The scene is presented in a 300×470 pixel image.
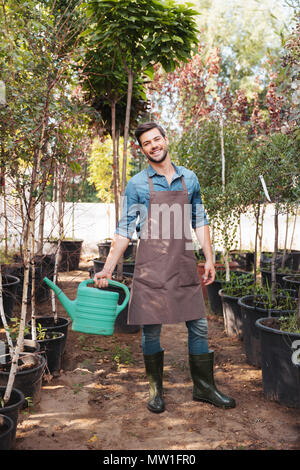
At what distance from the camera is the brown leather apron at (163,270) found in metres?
2.50

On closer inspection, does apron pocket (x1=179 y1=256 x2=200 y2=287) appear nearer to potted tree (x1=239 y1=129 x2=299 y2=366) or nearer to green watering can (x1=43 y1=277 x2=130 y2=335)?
green watering can (x1=43 y1=277 x2=130 y2=335)

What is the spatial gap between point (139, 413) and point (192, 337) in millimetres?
565

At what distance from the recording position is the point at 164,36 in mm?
3521

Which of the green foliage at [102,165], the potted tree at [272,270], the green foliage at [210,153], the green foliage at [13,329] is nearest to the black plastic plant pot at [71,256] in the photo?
the green foliage at [102,165]

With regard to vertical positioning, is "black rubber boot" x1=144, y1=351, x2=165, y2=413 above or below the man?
below

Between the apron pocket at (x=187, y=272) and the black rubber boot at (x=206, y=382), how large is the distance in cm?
48

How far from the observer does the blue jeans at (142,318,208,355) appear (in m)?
2.59

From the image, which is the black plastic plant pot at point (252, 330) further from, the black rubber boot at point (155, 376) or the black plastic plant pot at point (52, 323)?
the black plastic plant pot at point (52, 323)

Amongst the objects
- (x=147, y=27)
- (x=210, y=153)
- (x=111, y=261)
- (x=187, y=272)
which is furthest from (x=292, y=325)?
(x=210, y=153)

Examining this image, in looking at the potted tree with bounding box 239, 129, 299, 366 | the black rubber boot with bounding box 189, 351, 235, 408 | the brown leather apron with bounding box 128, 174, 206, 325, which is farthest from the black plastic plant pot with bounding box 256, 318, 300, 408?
the brown leather apron with bounding box 128, 174, 206, 325

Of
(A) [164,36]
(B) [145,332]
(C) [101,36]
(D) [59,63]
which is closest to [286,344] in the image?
(B) [145,332]

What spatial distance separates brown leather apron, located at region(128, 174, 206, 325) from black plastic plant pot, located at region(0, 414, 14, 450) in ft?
2.87

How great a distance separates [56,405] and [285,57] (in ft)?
8.53

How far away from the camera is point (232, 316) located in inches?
159
